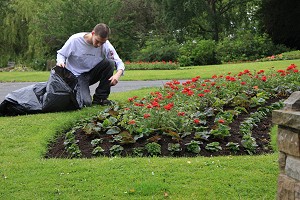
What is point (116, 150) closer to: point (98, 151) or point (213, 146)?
point (98, 151)

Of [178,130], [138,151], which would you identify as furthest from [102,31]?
[138,151]

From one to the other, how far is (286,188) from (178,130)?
2.58 m

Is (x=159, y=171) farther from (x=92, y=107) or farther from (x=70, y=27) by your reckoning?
(x=70, y=27)

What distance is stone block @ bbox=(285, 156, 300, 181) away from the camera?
2.41 m

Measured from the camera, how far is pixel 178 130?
16.6ft

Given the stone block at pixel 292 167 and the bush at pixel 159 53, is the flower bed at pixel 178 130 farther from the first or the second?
the bush at pixel 159 53

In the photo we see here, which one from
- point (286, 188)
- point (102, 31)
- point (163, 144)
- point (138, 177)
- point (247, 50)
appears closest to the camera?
point (286, 188)

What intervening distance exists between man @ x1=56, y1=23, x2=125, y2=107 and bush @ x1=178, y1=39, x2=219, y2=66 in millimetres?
15733

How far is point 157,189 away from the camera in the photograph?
11.8ft

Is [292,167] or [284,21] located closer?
[292,167]

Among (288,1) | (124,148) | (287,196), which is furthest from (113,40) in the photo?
(287,196)

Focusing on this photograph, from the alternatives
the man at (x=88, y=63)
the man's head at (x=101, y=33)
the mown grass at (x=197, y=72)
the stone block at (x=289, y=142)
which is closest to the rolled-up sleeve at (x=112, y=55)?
the man at (x=88, y=63)

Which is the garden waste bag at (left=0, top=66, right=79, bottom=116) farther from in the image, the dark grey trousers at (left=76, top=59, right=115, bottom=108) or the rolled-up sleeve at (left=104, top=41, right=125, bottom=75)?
the rolled-up sleeve at (left=104, top=41, right=125, bottom=75)

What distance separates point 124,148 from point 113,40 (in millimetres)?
25988
